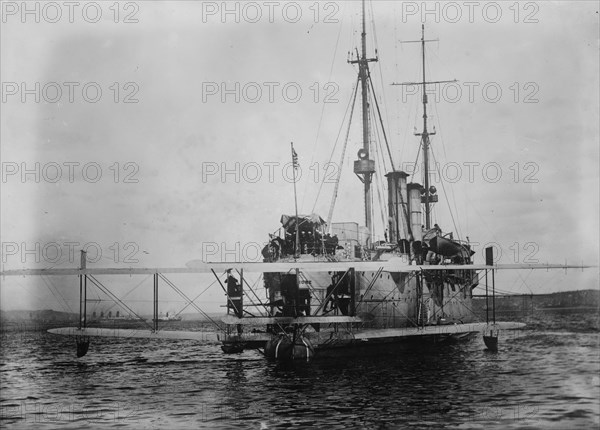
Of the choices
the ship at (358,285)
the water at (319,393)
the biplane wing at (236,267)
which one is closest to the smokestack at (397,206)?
the ship at (358,285)

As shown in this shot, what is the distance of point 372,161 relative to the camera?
45125 millimetres

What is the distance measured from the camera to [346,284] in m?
35.5

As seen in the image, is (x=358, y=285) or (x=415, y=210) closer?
(x=358, y=285)

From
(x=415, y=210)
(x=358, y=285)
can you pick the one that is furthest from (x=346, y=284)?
(x=415, y=210)

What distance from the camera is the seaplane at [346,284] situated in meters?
32.0

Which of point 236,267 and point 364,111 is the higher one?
point 364,111

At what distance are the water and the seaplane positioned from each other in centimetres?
166

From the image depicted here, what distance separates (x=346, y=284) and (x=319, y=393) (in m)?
10.5

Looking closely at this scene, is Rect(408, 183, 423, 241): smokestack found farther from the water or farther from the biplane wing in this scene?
the biplane wing

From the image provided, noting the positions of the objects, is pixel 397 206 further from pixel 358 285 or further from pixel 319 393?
pixel 319 393

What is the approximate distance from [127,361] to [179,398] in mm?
19844

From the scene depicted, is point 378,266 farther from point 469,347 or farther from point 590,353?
point 469,347

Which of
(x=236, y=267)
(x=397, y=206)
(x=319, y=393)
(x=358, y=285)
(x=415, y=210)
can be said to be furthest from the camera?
(x=415, y=210)

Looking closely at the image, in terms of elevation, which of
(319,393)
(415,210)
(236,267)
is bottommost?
(319,393)
